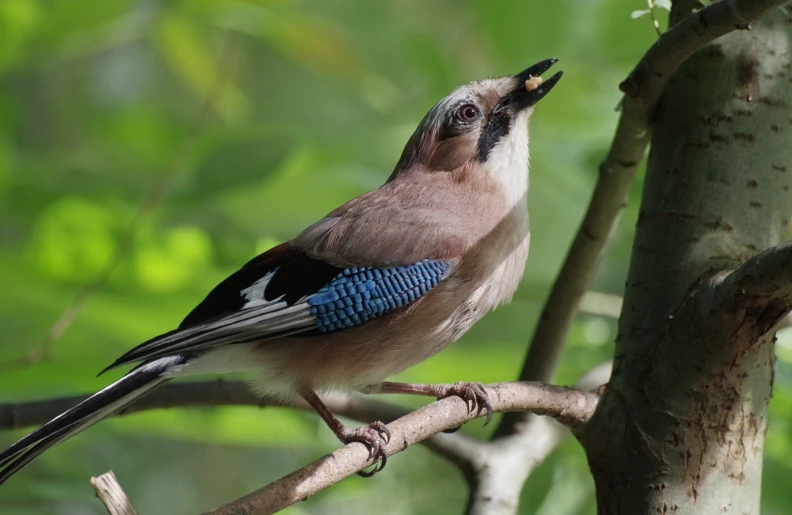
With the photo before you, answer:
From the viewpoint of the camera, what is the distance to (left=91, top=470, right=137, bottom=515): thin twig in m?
1.56

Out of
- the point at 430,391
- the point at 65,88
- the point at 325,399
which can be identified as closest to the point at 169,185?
the point at 325,399

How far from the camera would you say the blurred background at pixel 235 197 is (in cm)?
273

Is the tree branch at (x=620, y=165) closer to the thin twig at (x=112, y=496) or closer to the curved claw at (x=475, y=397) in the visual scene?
the curved claw at (x=475, y=397)

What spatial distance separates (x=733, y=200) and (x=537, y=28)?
89 centimetres

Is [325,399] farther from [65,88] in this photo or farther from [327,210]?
[65,88]

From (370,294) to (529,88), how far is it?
811 millimetres

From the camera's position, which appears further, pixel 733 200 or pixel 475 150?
pixel 475 150

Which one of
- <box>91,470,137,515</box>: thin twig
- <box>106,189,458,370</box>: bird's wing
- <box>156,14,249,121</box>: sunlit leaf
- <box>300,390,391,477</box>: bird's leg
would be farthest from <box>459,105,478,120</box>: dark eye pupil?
<box>91,470,137,515</box>: thin twig

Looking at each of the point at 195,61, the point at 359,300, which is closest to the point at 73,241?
the point at 359,300

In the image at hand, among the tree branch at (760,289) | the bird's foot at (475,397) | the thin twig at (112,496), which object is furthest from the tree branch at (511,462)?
the thin twig at (112,496)

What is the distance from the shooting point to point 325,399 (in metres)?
2.66

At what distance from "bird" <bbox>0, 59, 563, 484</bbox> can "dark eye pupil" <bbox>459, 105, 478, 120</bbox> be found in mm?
214

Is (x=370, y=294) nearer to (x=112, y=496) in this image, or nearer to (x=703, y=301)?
(x=703, y=301)

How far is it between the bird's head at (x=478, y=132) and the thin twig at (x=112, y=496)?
5.22ft
